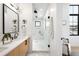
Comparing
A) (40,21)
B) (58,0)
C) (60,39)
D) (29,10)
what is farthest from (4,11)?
(40,21)

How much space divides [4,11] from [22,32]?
294 centimetres

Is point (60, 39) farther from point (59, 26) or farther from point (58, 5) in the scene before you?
point (58, 5)

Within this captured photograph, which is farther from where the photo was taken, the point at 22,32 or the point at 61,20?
the point at 22,32

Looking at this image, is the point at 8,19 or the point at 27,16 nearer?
the point at 8,19

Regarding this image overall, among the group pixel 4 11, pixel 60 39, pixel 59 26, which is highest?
pixel 4 11

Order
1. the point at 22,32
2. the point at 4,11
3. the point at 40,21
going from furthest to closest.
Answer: the point at 40,21
the point at 22,32
the point at 4,11

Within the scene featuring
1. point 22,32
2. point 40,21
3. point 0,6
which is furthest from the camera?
point 40,21

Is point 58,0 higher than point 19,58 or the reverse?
higher

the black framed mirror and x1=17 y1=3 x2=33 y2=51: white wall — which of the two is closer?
the black framed mirror

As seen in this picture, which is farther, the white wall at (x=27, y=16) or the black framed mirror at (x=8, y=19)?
the white wall at (x=27, y=16)

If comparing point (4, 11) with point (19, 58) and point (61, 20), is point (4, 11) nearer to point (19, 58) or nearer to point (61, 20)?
point (61, 20)

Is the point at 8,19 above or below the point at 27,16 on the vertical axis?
below

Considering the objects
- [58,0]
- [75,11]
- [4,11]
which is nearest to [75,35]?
[75,11]

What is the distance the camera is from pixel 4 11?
3668mm
